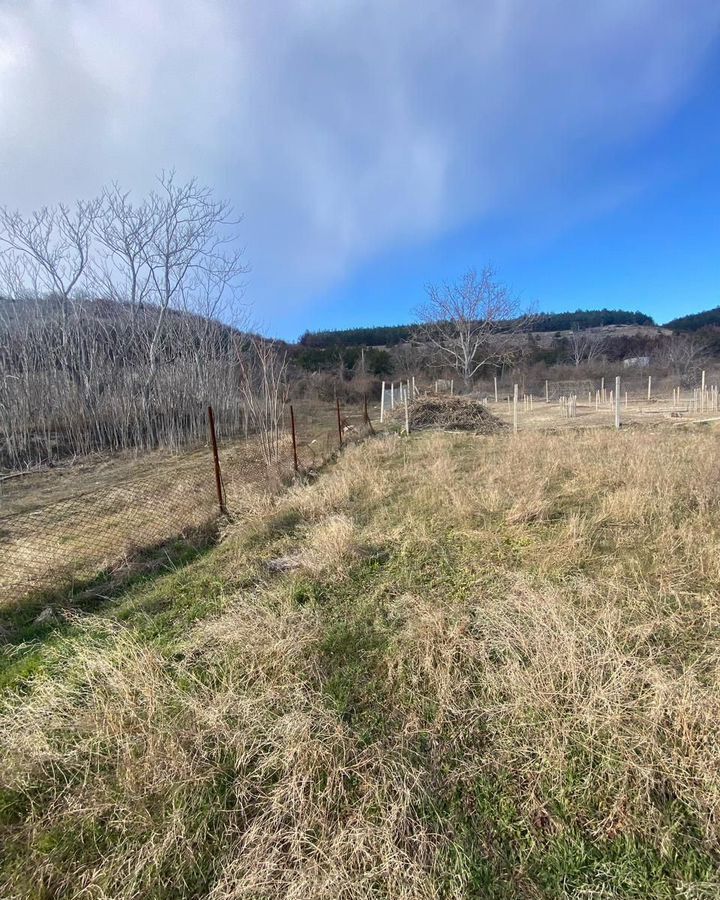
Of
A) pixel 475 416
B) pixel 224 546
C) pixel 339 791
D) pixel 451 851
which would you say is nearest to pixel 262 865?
pixel 339 791

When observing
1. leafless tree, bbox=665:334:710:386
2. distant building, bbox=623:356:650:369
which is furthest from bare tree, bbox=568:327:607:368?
leafless tree, bbox=665:334:710:386

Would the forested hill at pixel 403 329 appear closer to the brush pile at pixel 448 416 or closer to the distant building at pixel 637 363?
the distant building at pixel 637 363

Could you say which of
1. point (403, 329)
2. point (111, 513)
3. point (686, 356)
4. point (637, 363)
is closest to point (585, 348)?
point (637, 363)

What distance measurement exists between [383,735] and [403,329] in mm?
64356

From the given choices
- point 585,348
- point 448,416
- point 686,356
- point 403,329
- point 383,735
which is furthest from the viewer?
point 403,329

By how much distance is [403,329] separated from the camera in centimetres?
6234

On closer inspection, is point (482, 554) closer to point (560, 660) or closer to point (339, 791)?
point (560, 660)

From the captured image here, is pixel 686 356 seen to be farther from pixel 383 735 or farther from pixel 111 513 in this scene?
pixel 383 735

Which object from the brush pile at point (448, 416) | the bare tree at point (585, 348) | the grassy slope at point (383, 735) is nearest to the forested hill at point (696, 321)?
the bare tree at point (585, 348)

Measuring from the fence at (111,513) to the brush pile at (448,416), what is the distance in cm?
591

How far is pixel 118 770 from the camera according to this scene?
63.1 inches

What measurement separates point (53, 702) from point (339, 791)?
1.48m

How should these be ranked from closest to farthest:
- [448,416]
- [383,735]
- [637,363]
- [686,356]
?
[383,735] < [448,416] < [686,356] < [637,363]

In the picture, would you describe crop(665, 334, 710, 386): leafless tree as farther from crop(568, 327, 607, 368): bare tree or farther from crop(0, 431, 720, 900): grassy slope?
crop(0, 431, 720, 900): grassy slope
